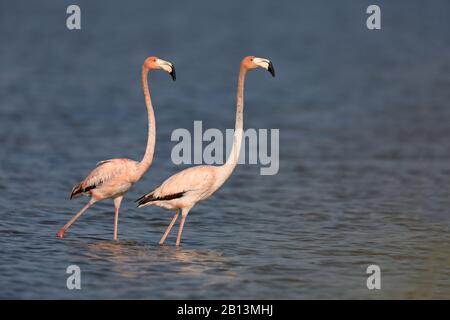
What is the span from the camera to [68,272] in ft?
39.7

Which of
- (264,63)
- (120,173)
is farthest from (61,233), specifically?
(264,63)

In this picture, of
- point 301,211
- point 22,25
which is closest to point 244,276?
point 301,211

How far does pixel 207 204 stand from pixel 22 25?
2550 cm

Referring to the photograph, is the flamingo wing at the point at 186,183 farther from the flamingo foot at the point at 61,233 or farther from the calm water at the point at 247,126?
the flamingo foot at the point at 61,233

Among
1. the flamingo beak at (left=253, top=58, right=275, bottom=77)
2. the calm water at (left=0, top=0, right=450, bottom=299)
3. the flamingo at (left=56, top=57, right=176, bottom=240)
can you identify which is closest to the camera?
the calm water at (left=0, top=0, right=450, bottom=299)
